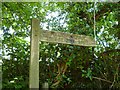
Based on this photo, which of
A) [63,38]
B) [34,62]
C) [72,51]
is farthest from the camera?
[72,51]

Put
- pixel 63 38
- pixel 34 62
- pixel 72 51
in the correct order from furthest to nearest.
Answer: pixel 72 51 → pixel 63 38 → pixel 34 62

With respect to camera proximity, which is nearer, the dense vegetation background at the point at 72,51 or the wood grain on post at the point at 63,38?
the wood grain on post at the point at 63,38

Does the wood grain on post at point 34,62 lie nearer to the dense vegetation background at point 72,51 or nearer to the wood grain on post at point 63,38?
the wood grain on post at point 63,38

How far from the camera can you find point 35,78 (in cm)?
209

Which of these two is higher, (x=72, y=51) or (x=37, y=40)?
(x=37, y=40)

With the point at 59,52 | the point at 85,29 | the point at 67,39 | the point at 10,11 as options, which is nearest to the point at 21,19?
the point at 10,11

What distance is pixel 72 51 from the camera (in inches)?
129

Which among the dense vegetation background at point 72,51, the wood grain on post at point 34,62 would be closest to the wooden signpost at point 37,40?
the wood grain on post at point 34,62

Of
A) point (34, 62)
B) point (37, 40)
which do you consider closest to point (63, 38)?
point (37, 40)

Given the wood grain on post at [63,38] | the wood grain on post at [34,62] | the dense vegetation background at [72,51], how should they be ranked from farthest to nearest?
1. the dense vegetation background at [72,51]
2. the wood grain on post at [63,38]
3. the wood grain on post at [34,62]

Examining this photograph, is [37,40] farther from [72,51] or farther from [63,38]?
[72,51]

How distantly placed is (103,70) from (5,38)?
151 centimetres

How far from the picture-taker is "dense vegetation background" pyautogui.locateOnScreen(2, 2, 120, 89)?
3.32 metres

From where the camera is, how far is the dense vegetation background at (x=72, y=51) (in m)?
3.32
